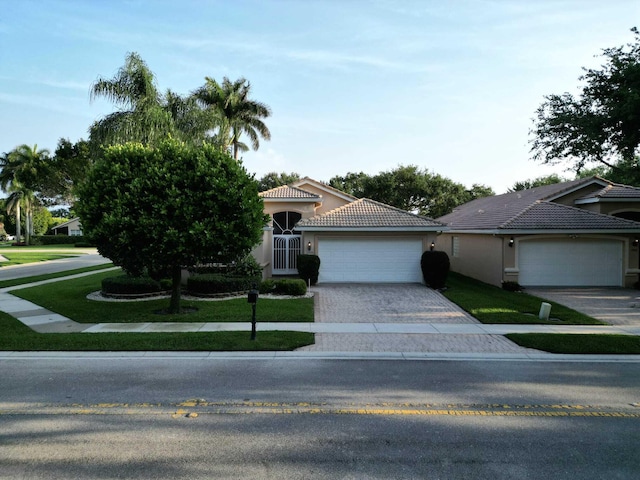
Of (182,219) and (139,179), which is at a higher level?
(139,179)

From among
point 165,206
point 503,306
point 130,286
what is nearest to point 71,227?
point 130,286

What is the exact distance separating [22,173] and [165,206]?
49295 mm

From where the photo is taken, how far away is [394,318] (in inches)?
499

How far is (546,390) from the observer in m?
6.91

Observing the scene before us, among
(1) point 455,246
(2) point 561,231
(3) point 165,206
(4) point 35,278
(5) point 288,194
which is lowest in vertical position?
(4) point 35,278

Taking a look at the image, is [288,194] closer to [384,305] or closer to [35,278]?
[384,305]

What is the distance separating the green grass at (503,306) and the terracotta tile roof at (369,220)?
299 cm

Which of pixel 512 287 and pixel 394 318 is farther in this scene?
pixel 512 287

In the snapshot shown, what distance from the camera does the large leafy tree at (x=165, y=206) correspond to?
11.4 meters

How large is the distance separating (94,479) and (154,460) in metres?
0.59

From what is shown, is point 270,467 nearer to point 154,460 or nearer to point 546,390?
point 154,460

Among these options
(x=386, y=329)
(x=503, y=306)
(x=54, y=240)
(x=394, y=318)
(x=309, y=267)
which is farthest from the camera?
(x=54, y=240)

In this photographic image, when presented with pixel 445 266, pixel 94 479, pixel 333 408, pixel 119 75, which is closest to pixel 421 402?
pixel 333 408

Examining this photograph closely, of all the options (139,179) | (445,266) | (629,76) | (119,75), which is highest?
(119,75)
